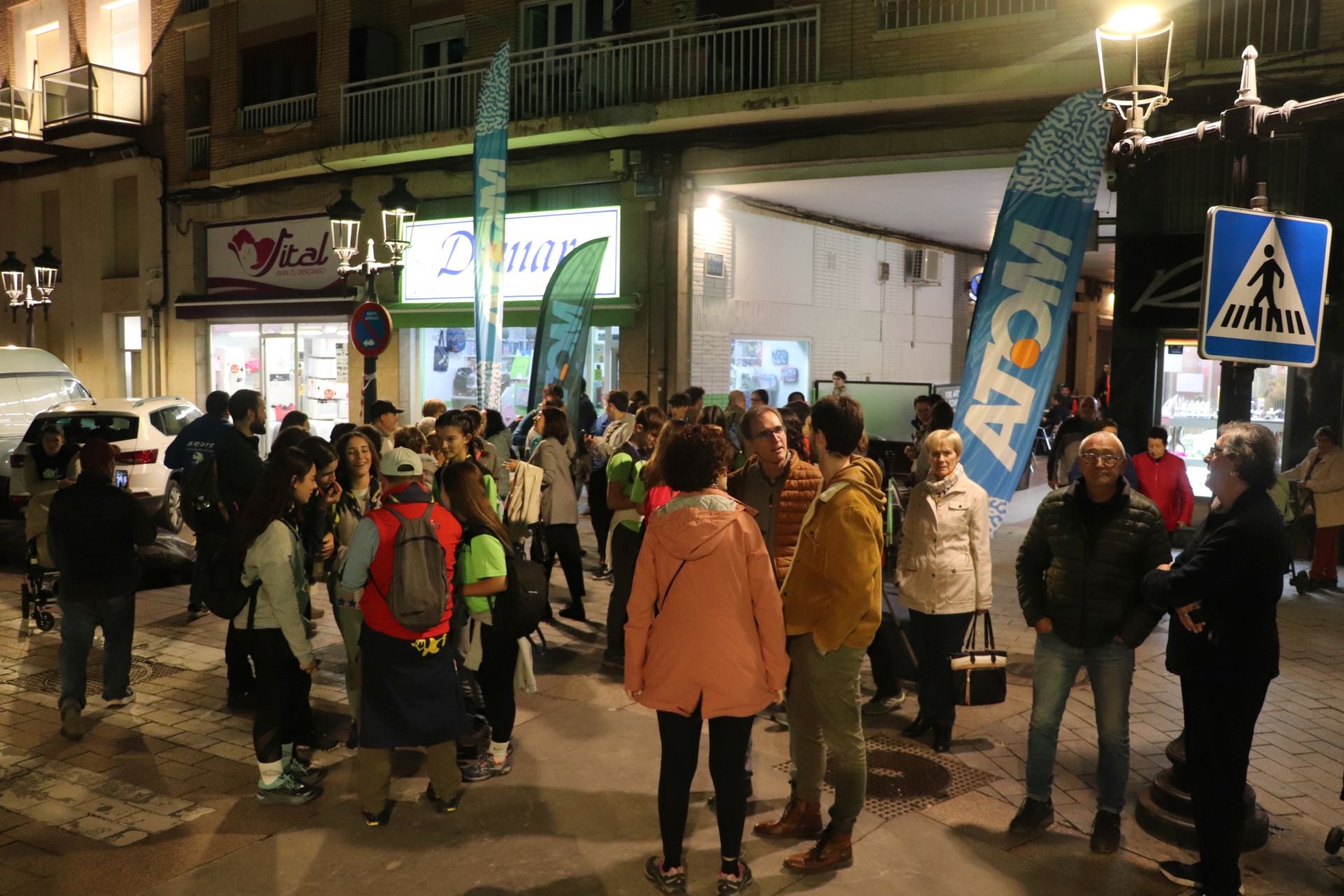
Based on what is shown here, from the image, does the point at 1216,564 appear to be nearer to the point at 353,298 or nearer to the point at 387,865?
the point at 387,865

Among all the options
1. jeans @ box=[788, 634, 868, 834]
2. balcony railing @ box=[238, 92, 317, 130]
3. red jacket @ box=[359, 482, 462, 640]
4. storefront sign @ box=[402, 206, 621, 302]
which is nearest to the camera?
jeans @ box=[788, 634, 868, 834]

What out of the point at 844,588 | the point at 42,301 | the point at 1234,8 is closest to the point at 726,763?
the point at 844,588

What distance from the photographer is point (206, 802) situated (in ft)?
17.2

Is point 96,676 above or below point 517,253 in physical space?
below

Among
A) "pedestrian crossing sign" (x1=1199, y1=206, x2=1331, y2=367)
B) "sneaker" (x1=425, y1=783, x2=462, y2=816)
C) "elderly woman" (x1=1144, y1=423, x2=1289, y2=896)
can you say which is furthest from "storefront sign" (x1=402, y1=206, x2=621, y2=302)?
"elderly woman" (x1=1144, y1=423, x2=1289, y2=896)

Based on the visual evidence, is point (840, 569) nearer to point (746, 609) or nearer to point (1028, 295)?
point (746, 609)

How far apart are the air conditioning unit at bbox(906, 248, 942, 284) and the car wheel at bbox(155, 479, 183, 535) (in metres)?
14.4

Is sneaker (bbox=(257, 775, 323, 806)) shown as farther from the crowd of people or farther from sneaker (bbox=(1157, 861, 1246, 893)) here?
sneaker (bbox=(1157, 861, 1246, 893))

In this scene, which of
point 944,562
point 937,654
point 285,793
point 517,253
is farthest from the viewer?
point 517,253

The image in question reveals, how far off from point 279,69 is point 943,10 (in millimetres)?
13371

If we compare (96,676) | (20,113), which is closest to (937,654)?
(96,676)

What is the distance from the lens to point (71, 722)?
6152 mm

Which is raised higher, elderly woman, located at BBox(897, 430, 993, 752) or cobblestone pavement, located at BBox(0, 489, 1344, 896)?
elderly woman, located at BBox(897, 430, 993, 752)

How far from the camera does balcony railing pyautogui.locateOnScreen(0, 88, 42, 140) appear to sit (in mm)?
23188
